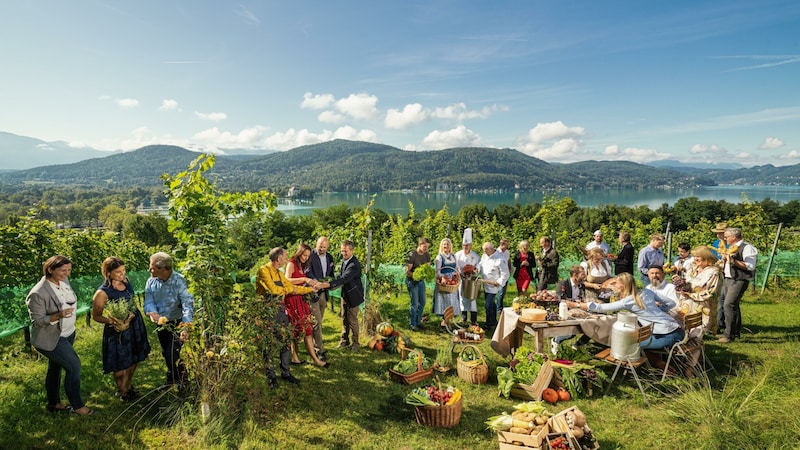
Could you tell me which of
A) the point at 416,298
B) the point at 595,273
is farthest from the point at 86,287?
the point at 595,273

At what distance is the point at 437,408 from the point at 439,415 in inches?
3.1

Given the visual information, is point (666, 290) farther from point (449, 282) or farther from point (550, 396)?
point (449, 282)

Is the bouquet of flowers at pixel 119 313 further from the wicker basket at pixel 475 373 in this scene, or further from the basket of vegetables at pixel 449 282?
the basket of vegetables at pixel 449 282

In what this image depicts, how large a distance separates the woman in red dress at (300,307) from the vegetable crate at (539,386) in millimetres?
2620

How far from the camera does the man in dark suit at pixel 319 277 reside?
568 centimetres

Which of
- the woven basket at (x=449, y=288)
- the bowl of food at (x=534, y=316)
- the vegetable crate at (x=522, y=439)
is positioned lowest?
the vegetable crate at (x=522, y=439)

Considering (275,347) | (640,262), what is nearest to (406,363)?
(275,347)

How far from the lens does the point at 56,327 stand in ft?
12.7

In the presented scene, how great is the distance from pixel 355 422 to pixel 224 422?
1.28m

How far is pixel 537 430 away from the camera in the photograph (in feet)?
11.5

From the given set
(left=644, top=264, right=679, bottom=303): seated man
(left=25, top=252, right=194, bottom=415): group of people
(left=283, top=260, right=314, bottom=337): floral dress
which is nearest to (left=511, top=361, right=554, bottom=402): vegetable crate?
(left=644, top=264, right=679, bottom=303): seated man

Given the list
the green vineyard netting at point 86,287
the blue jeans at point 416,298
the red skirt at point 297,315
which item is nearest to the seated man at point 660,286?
the blue jeans at point 416,298

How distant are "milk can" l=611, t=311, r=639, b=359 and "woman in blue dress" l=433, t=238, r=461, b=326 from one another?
285 centimetres

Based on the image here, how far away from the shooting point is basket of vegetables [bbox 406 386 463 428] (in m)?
4.08
